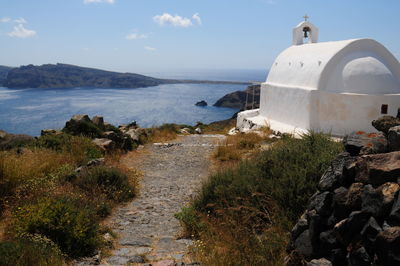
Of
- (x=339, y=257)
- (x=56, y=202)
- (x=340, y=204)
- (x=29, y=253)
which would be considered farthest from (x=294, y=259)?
(x=56, y=202)

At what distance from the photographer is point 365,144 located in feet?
11.4

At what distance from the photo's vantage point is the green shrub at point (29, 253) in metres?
3.31

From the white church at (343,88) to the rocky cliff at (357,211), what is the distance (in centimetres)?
815

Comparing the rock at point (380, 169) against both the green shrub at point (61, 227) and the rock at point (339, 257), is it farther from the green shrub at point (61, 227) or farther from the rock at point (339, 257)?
the green shrub at point (61, 227)

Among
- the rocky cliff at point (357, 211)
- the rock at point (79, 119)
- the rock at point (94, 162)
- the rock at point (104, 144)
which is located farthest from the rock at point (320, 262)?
the rock at point (79, 119)

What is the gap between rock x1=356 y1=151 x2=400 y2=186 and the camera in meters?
2.84

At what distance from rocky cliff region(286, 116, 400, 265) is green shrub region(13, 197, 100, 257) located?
7.79ft

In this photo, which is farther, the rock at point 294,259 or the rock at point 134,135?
the rock at point 134,135

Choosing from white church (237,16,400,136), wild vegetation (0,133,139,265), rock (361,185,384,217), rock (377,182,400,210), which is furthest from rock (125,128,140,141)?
rock (377,182,400,210)

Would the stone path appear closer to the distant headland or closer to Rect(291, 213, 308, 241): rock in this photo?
Rect(291, 213, 308, 241): rock

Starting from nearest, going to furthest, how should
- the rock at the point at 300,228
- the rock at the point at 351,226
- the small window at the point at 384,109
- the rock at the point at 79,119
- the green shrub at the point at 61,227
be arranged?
1. the rock at the point at 351,226
2. the rock at the point at 300,228
3. the green shrub at the point at 61,227
4. the rock at the point at 79,119
5. the small window at the point at 384,109

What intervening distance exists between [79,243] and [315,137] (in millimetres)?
3893

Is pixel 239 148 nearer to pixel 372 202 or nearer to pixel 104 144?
pixel 104 144

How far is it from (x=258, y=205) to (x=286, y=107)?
10.2 metres
